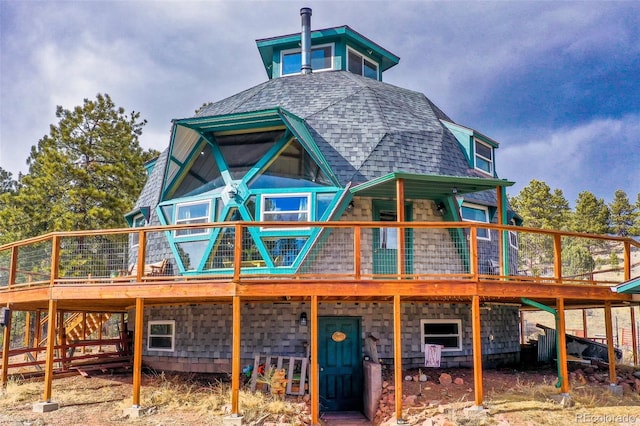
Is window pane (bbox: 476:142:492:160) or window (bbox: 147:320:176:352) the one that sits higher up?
window pane (bbox: 476:142:492:160)

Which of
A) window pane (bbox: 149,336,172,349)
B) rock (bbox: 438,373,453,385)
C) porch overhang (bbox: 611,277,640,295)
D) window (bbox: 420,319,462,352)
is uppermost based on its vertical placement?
porch overhang (bbox: 611,277,640,295)

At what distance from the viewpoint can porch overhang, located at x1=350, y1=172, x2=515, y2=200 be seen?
11.4m

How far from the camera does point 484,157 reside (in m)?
16.2

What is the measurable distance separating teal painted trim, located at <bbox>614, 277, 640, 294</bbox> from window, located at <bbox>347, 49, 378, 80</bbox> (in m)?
12.2

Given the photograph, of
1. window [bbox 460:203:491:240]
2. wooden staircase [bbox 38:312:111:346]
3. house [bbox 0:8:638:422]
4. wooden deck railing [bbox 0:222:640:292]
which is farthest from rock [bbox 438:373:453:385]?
wooden staircase [bbox 38:312:111:346]

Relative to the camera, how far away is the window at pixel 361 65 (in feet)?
66.2

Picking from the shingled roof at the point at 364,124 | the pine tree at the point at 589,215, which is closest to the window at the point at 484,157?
the shingled roof at the point at 364,124

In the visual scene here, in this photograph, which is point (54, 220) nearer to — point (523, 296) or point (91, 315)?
point (91, 315)

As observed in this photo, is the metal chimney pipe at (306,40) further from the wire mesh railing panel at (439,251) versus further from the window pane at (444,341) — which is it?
the window pane at (444,341)

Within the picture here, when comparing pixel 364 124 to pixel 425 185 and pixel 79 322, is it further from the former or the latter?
pixel 79 322

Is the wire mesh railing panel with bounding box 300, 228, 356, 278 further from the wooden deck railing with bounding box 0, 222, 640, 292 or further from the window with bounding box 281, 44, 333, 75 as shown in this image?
the window with bounding box 281, 44, 333, 75

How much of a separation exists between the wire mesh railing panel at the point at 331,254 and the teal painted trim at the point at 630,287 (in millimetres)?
5628

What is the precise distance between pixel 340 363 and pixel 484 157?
25.1 ft

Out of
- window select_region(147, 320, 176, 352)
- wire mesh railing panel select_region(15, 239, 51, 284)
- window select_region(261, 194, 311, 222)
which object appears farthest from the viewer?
wire mesh railing panel select_region(15, 239, 51, 284)
